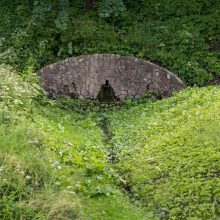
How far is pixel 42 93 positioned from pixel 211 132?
17.5 ft

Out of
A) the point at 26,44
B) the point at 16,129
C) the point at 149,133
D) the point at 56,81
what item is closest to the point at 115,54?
the point at 56,81

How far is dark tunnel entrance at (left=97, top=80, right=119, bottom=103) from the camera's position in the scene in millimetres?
12727

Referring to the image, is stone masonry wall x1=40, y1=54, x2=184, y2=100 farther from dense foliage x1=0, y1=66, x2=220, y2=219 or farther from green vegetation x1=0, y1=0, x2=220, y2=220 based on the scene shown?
dense foliage x1=0, y1=66, x2=220, y2=219

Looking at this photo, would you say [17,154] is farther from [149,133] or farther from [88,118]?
[88,118]

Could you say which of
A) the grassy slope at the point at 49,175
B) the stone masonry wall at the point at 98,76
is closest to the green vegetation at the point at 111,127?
the grassy slope at the point at 49,175

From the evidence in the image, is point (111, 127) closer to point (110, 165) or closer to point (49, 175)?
point (110, 165)

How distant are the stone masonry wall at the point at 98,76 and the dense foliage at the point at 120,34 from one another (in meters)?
0.51

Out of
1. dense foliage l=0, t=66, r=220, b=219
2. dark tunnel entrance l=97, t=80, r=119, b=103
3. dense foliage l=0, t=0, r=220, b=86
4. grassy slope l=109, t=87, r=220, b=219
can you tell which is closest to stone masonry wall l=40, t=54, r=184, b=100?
dark tunnel entrance l=97, t=80, r=119, b=103

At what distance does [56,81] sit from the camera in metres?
12.7

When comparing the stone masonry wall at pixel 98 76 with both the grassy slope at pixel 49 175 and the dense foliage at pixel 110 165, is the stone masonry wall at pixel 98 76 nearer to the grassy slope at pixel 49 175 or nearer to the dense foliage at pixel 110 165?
the dense foliage at pixel 110 165

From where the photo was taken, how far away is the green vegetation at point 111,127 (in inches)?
212

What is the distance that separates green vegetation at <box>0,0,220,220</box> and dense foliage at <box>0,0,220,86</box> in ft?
0.11

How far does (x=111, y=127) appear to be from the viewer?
32.6ft

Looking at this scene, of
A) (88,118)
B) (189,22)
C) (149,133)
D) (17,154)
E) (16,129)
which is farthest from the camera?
(189,22)
